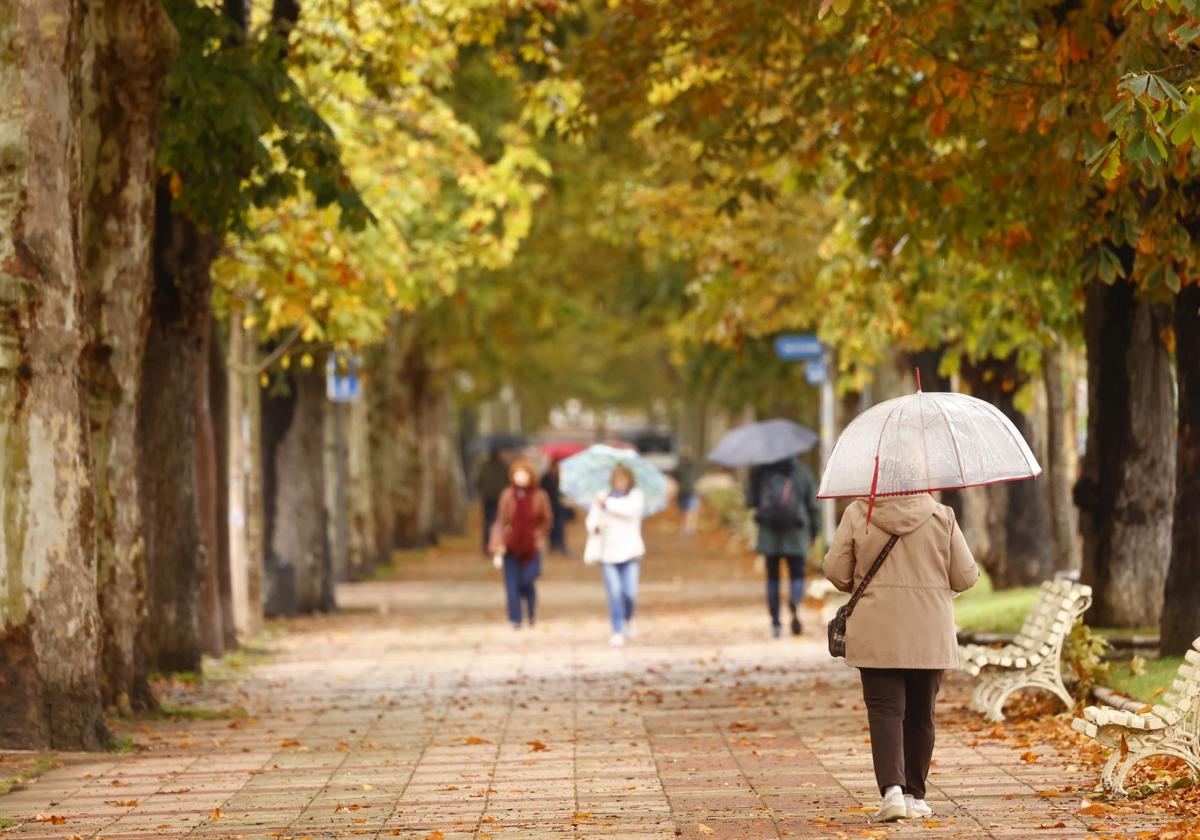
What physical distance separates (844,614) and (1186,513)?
523cm

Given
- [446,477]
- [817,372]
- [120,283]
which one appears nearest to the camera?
[120,283]

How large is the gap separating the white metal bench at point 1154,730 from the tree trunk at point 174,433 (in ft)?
28.6

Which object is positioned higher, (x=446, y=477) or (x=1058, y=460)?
(x=446, y=477)

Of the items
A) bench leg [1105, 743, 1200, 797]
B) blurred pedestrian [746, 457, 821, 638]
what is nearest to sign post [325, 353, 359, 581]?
blurred pedestrian [746, 457, 821, 638]

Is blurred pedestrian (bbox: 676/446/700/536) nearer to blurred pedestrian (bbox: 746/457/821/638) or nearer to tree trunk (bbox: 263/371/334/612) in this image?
tree trunk (bbox: 263/371/334/612)

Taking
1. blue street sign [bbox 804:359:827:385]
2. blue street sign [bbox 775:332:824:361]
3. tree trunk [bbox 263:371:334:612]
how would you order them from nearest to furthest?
tree trunk [bbox 263:371:334:612], blue street sign [bbox 775:332:824:361], blue street sign [bbox 804:359:827:385]

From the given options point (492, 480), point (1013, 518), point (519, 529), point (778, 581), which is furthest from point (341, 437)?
point (1013, 518)

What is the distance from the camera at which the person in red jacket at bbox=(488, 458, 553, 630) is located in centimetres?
2267

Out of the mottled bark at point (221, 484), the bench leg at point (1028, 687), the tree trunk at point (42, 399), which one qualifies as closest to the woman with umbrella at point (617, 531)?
the mottled bark at point (221, 484)

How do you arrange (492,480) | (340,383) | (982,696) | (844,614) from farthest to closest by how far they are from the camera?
(492,480), (340,383), (982,696), (844,614)

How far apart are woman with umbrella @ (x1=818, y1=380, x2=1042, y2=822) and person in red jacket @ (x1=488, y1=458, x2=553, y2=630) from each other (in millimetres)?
13291

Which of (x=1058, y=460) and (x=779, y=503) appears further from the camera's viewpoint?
(x=779, y=503)

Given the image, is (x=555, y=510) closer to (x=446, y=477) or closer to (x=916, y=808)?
(x=446, y=477)

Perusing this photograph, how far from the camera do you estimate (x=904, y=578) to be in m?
9.21
